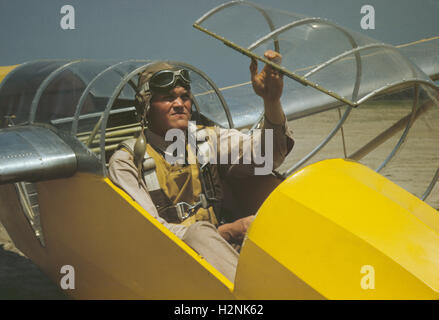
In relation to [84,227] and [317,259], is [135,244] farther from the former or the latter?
[317,259]

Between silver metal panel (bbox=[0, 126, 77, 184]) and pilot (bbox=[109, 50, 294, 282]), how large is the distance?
1.28ft

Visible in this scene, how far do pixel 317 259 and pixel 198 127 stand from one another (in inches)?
61.5

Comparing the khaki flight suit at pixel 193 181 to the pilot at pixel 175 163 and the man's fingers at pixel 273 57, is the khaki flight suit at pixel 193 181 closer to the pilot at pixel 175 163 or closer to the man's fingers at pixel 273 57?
the pilot at pixel 175 163

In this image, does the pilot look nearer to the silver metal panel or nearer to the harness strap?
the harness strap

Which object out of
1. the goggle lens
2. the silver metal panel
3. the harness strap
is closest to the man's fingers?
the goggle lens

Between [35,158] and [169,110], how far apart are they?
0.85 m

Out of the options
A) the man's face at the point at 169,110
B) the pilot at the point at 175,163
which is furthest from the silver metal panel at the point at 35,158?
the man's face at the point at 169,110

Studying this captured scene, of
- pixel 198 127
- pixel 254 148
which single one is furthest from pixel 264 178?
pixel 198 127

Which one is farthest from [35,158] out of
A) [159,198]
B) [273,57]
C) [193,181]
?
[273,57]

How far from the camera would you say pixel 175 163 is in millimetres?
2932

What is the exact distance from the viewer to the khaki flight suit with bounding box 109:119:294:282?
88.3 inches

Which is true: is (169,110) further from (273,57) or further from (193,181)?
(273,57)

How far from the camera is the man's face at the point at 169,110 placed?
288cm
